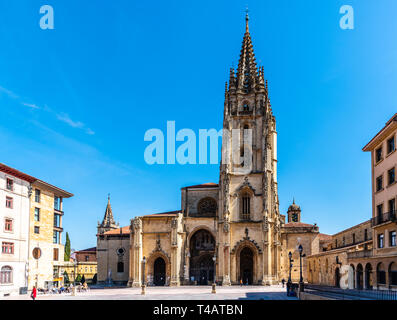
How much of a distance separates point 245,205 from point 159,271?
13.7 meters

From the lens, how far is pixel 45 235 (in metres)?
45.2

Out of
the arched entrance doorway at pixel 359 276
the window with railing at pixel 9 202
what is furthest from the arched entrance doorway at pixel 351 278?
the window with railing at pixel 9 202

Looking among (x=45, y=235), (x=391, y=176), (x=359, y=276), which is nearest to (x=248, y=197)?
(x=359, y=276)

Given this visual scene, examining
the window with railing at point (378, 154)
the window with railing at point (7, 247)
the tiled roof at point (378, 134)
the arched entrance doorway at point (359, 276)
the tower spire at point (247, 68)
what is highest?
the tower spire at point (247, 68)

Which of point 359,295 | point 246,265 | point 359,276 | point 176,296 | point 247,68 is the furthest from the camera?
point 247,68

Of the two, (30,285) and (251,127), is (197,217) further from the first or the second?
(30,285)

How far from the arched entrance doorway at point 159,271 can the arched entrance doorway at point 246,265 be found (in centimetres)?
981

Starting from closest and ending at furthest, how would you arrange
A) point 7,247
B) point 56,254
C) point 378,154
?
1. point 378,154
2. point 7,247
3. point 56,254

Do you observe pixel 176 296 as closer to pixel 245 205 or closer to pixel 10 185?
pixel 10 185

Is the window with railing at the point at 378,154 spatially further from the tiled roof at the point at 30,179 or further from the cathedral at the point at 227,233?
the tiled roof at the point at 30,179

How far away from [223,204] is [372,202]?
23685 mm

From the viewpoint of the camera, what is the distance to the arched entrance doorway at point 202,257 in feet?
193

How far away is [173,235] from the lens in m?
56.4
